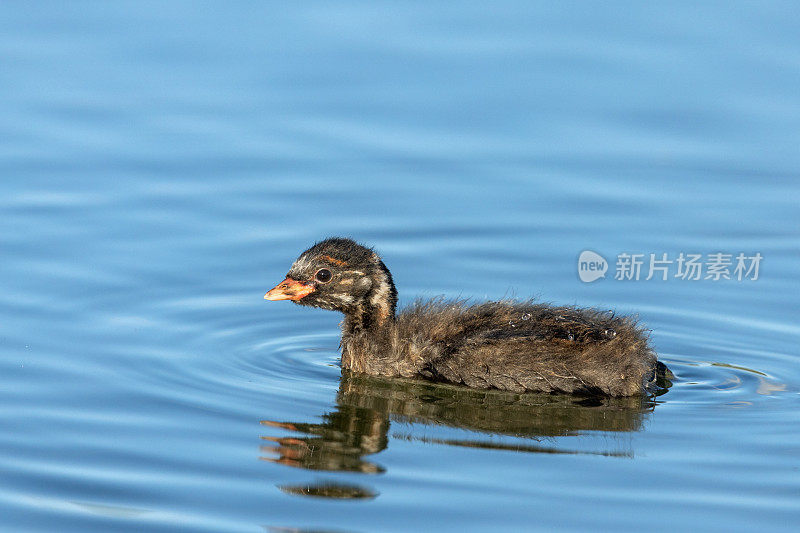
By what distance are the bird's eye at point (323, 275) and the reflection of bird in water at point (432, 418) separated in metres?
0.88

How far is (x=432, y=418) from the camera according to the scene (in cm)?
1073

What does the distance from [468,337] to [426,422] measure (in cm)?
107

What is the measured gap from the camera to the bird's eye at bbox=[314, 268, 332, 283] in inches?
480

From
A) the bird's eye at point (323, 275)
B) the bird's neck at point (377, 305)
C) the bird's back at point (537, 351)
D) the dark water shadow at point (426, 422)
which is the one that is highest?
the bird's eye at point (323, 275)

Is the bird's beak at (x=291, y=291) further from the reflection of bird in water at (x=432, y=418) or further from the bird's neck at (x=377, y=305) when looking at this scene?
the reflection of bird in water at (x=432, y=418)

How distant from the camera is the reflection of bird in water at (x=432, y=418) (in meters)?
9.85

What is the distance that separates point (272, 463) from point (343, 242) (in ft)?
10.2

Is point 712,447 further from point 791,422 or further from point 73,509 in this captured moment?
point 73,509

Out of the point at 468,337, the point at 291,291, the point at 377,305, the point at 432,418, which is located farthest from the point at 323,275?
the point at 432,418

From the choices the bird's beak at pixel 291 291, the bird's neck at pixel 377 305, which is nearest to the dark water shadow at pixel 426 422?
the bird's neck at pixel 377 305

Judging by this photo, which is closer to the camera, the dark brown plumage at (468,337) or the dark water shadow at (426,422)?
the dark water shadow at (426,422)

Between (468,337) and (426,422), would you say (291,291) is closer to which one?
(468,337)

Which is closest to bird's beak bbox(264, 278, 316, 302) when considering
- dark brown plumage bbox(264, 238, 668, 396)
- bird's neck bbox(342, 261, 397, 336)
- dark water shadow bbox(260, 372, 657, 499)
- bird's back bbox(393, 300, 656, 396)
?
dark brown plumage bbox(264, 238, 668, 396)

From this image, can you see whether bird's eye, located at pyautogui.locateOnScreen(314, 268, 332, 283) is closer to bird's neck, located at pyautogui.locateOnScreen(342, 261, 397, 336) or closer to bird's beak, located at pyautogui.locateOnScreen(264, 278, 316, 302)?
bird's beak, located at pyautogui.locateOnScreen(264, 278, 316, 302)
